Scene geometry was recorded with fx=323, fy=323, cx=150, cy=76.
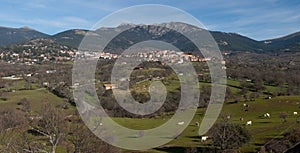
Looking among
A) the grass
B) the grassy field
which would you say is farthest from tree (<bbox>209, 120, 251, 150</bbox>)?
the grass

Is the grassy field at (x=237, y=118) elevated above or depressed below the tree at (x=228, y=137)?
below

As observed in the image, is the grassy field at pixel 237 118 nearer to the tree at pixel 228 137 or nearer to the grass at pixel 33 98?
the grass at pixel 33 98

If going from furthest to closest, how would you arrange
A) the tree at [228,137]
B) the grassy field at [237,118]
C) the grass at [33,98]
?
1. the grass at [33,98]
2. the grassy field at [237,118]
3. the tree at [228,137]

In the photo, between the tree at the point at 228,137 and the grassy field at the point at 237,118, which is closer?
the tree at the point at 228,137

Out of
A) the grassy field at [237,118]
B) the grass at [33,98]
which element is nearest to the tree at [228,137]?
the grassy field at [237,118]

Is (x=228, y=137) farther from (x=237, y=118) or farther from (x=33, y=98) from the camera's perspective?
(x=33, y=98)

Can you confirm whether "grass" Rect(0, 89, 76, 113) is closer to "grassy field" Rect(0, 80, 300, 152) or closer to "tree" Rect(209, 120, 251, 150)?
"grassy field" Rect(0, 80, 300, 152)

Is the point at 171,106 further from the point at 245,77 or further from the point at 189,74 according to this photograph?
the point at 245,77

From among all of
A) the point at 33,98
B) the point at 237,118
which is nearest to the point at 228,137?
the point at 237,118

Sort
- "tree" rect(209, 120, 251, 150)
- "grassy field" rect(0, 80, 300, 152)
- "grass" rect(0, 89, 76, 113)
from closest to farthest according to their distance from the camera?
"tree" rect(209, 120, 251, 150) → "grassy field" rect(0, 80, 300, 152) → "grass" rect(0, 89, 76, 113)

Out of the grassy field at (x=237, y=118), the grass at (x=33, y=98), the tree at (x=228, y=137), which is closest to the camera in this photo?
the tree at (x=228, y=137)

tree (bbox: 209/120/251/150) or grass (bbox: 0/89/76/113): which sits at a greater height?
tree (bbox: 209/120/251/150)
